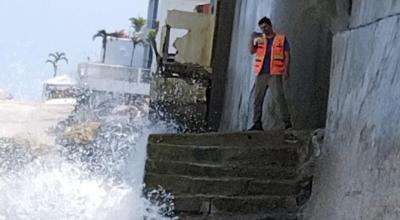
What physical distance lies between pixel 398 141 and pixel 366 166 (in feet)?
1.94

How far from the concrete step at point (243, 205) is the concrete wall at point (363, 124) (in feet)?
0.64

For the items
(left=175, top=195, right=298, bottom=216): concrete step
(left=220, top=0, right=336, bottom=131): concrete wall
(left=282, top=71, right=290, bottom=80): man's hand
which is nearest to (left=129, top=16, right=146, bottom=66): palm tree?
(left=220, top=0, right=336, bottom=131): concrete wall

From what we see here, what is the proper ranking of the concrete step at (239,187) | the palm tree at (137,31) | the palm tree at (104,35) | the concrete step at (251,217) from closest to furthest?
the concrete step at (251,217) < the concrete step at (239,187) < the palm tree at (104,35) < the palm tree at (137,31)

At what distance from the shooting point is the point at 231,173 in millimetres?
7293

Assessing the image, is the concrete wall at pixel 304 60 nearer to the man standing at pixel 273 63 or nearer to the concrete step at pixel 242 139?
the man standing at pixel 273 63

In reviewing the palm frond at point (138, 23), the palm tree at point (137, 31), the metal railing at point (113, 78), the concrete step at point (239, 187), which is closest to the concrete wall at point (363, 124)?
the concrete step at point (239, 187)

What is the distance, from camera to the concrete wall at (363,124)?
541 cm

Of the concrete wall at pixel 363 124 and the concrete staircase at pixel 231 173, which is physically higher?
the concrete wall at pixel 363 124

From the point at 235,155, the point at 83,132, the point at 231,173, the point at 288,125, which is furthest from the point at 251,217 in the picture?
the point at 83,132

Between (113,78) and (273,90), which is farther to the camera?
(113,78)

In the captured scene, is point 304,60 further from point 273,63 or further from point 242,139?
point 242,139

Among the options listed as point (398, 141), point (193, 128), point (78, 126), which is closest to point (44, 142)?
point (78, 126)

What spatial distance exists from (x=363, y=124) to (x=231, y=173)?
155 centimetres

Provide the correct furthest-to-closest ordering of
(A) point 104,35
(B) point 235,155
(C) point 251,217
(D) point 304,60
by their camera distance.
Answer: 1. (A) point 104,35
2. (D) point 304,60
3. (B) point 235,155
4. (C) point 251,217
